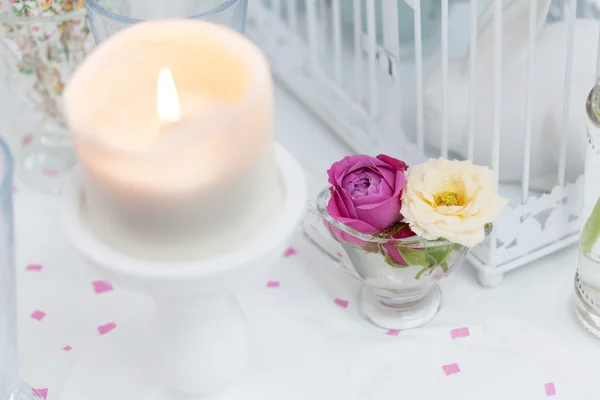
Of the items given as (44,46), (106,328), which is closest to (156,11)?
(44,46)

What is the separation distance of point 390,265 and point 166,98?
0.22m

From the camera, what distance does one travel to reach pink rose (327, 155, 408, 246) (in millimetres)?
495

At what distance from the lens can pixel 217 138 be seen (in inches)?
12.4

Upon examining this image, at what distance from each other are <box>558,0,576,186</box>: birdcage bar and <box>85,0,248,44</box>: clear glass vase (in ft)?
0.61

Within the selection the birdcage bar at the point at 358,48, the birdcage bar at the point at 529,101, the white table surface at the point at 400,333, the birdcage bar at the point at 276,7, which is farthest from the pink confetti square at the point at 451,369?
the birdcage bar at the point at 276,7

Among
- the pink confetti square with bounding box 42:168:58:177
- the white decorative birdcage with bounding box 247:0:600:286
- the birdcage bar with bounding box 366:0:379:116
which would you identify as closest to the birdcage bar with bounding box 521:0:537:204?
the white decorative birdcage with bounding box 247:0:600:286

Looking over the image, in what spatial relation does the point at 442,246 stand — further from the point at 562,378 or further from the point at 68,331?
the point at 68,331

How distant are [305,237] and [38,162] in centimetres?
21

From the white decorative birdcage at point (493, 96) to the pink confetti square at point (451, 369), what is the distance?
0.22ft

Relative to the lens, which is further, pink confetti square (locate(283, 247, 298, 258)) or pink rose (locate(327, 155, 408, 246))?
pink confetti square (locate(283, 247, 298, 258))

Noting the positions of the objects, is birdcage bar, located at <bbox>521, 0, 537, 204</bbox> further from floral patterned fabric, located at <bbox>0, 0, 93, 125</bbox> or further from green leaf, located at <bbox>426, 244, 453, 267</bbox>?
floral patterned fabric, located at <bbox>0, 0, 93, 125</bbox>

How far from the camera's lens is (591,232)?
0.52 m

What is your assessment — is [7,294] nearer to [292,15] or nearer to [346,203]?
[346,203]

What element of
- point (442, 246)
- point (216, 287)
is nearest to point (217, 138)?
point (216, 287)
